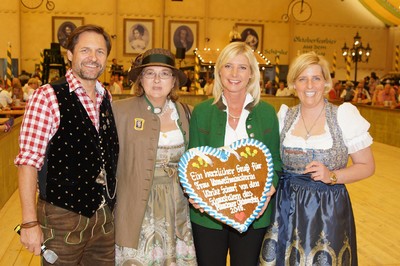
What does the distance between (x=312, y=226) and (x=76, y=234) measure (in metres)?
1.04

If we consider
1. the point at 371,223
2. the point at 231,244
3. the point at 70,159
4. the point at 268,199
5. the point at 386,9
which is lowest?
the point at 371,223

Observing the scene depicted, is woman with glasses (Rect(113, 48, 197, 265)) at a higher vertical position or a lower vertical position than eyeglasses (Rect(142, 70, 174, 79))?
lower

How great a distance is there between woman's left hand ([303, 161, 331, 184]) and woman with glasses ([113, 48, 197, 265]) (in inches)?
24.0

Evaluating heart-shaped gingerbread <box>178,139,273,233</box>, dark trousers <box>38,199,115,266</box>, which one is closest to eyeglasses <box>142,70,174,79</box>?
heart-shaped gingerbread <box>178,139,273,233</box>

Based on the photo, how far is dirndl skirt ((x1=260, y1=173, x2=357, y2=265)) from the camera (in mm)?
2229

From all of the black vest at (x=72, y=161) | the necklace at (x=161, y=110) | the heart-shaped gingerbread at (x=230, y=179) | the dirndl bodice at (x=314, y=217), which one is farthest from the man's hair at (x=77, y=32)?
the dirndl bodice at (x=314, y=217)

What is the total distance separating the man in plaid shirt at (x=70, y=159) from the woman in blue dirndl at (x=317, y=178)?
0.83 m

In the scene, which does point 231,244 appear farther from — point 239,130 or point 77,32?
point 77,32

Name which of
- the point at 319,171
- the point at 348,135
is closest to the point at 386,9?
the point at 348,135

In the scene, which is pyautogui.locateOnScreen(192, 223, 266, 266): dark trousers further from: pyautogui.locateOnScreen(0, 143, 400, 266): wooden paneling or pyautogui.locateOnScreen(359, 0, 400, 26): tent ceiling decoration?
pyautogui.locateOnScreen(359, 0, 400, 26): tent ceiling decoration

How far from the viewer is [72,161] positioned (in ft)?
6.43

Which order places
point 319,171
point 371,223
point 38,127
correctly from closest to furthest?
1. point 38,127
2. point 319,171
3. point 371,223

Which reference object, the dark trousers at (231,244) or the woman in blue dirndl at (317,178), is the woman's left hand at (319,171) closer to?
the woman in blue dirndl at (317,178)

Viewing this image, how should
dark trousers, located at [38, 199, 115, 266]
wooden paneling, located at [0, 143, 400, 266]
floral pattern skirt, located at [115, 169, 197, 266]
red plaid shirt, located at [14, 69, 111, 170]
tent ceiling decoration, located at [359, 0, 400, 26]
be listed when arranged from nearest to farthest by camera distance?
red plaid shirt, located at [14, 69, 111, 170] < dark trousers, located at [38, 199, 115, 266] < floral pattern skirt, located at [115, 169, 197, 266] < wooden paneling, located at [0, 143, 400, 266] < tent ceiling decoration, located at [359, 0, 400, 26]
